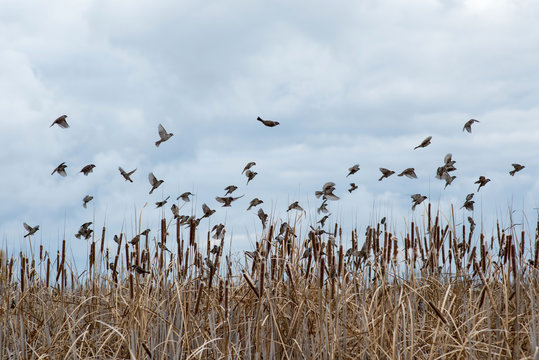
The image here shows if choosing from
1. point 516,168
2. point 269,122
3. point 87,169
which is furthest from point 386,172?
point 87,169

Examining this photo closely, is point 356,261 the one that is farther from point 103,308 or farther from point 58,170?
point 58,170

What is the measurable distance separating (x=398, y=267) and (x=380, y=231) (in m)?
1.02

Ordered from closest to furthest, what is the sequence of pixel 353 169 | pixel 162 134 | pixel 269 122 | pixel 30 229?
pixel 269 122 < pixel 162 134 < pixel 353 169 < pixel 30 229

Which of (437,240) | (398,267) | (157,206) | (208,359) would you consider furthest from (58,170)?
(437,240)

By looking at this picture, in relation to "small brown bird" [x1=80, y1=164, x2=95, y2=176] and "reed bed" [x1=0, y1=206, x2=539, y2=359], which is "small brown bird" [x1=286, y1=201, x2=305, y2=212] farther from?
"small brown bird" [x1=80, y1=164, x2=95, y2=176]

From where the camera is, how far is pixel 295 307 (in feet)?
13.6

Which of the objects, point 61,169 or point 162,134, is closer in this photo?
point 162,134

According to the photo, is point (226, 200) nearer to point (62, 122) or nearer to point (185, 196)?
point (185, 196)

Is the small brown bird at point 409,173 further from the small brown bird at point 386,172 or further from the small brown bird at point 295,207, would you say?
the small brown bird at point 295,207

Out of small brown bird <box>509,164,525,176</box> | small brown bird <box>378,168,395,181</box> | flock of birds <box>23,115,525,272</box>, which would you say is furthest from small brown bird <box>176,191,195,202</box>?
small brown bird <box>509,164,525,176</box>

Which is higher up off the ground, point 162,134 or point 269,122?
point 162,134

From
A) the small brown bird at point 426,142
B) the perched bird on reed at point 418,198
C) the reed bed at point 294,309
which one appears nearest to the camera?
the reed bed at point 294,309

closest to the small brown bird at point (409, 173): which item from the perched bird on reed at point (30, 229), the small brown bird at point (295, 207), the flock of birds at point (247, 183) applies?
the flock of birds at point (247, 183)

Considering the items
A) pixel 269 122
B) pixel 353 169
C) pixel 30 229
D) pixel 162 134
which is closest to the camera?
pixel 269 122
